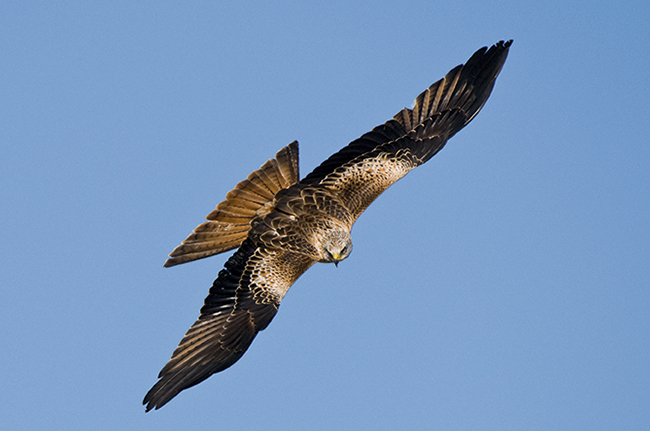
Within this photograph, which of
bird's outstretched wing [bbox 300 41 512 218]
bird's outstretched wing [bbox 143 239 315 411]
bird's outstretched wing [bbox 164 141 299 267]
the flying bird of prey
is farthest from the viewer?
bird's outstretched wing [bbox 300 41 512 218]

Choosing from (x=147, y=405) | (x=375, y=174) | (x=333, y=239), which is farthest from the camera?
(x=375, y=174)

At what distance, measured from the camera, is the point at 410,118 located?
1359 cm

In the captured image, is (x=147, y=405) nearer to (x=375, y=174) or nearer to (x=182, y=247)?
A: (x=182, y=247)

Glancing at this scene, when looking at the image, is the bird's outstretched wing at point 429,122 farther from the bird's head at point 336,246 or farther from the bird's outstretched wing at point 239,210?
the bird's head at point 336,246

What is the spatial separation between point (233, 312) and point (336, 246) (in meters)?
1.65

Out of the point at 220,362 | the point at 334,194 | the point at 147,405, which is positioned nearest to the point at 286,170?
the point at 334,194

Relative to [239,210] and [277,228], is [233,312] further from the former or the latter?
[239,210]

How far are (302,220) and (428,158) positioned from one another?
7.55 feet

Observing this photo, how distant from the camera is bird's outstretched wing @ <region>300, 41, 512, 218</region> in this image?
1323cm

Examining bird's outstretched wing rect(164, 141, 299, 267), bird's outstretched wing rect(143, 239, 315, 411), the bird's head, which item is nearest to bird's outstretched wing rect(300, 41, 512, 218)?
bird's outstretched wing rect(164, 141, 299, 267)

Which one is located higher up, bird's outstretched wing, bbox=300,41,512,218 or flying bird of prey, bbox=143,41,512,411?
bird's outstretched wing, bbox=300,41,512,218

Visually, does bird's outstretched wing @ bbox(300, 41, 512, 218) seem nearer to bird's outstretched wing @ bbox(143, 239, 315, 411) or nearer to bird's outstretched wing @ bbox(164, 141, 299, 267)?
bird's outstretched wing @ bbox(164, 141, 299, 267)

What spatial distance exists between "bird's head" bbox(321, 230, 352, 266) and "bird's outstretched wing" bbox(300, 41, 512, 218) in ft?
4.49

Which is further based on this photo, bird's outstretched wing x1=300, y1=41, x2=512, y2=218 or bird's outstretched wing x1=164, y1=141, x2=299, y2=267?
bird's outstretched wing x1=300, y1=41, x2=512, y2=218
